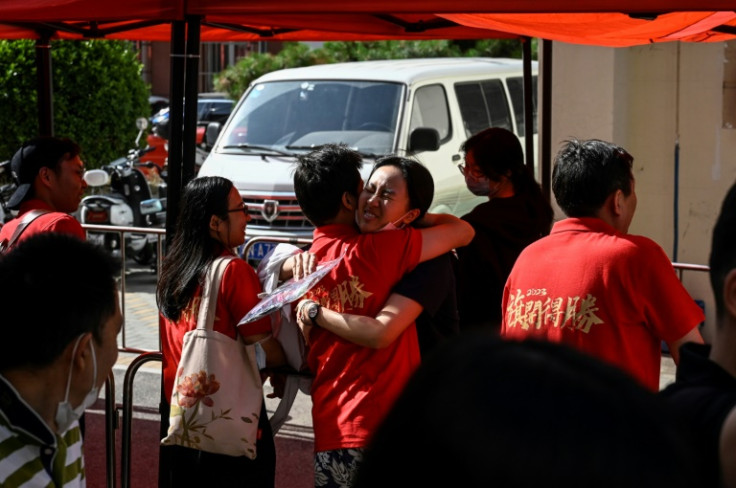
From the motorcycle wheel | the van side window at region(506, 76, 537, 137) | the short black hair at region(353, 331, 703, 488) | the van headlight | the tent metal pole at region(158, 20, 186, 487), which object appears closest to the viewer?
the short black hair at region(353, 331, 703, 488)

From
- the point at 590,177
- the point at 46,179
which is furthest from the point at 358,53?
the point at 590,177

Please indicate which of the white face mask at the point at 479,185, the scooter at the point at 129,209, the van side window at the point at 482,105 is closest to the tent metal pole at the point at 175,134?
the white face mask at the point at 479,185

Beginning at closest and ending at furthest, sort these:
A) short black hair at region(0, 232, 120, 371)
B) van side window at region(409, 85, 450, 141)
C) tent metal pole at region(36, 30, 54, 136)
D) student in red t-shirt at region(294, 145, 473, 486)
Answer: short black hair at region(0, 232, 120, 371) < student in red t-shirt at region(294, 145, 473, 486) < tent metal pole at region(36, 30, 54, 136) < van side window at region(409, 85, 450, 141)

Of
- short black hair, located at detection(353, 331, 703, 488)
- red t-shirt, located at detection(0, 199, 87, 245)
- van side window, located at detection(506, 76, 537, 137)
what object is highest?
van side window, located at detection(506, 76, 537, 137)

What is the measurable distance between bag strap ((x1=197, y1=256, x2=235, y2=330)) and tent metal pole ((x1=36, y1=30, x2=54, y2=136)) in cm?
304

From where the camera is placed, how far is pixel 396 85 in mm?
9828

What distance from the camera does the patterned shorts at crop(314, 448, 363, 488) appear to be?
10.9ft

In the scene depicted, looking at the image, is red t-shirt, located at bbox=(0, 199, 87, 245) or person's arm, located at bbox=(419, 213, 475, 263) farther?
red t-shirt, located at bbox=(0, 199, 87, 245)

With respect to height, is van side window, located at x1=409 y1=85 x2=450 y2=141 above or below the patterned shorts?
above

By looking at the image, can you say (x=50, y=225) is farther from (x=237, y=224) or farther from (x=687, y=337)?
(x=687, y=337)

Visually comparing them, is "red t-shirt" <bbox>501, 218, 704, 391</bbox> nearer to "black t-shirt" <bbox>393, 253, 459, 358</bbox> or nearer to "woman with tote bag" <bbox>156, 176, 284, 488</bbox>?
"black t-shirt" <bbox>393, 253, 459, 358</bbox>

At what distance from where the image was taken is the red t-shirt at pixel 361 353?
3.35 meters

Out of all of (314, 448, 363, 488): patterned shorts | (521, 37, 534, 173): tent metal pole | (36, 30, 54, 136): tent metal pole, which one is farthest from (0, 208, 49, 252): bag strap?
(521, 37, 534, 173): tent metal pole

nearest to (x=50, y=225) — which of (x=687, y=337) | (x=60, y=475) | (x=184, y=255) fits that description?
(x=184, y=255)
